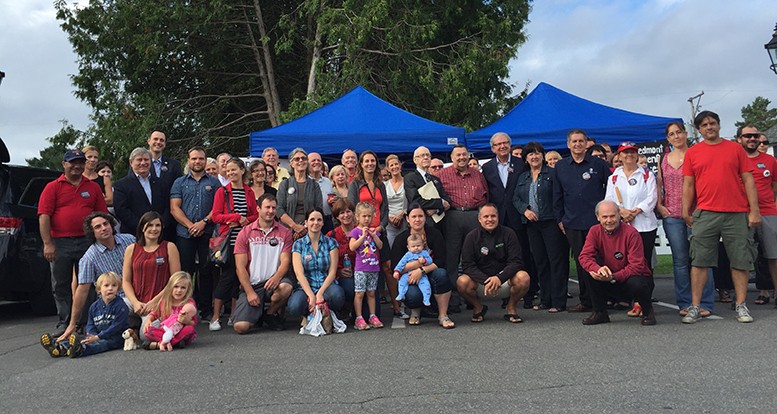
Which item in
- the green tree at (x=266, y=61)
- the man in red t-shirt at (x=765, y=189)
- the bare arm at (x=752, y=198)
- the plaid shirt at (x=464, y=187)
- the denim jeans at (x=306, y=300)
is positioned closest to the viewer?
the bare arm at (x=752, y=198)

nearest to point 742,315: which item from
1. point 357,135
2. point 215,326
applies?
point 215,326

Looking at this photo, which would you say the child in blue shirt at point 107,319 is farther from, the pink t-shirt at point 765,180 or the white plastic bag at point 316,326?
the pink t-shirt at point 765,180

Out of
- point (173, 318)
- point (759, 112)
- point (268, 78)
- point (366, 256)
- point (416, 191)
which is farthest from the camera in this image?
point (759, 112)

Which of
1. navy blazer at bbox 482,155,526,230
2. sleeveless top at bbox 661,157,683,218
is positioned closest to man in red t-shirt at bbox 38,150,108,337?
navy blazer at bbox 482,155,526,230

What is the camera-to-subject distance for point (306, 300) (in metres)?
6.93

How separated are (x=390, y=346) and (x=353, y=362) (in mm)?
722

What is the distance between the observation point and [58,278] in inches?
284

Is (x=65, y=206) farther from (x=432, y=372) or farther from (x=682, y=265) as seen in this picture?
(x=682, y=265)

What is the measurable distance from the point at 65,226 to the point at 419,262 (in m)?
3.63

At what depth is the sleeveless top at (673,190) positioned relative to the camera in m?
7.27

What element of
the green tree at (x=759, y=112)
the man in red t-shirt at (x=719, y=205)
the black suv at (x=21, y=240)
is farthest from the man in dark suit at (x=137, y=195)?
the green tree at (x=759, y=112)

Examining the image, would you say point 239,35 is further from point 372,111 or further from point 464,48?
point 372,111

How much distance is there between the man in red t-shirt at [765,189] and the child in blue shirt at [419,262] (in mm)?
3593

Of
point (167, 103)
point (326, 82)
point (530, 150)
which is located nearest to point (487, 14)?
point (326, 82)
